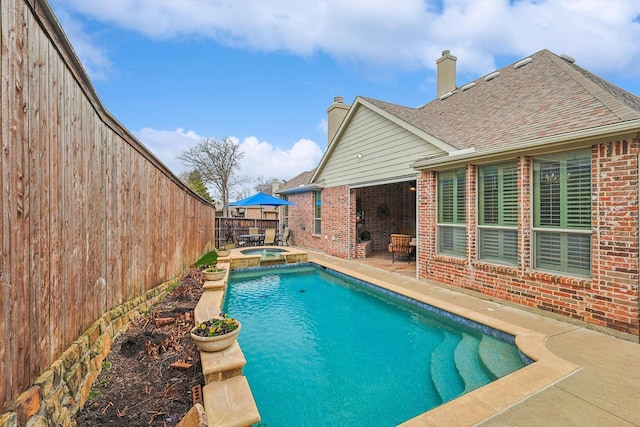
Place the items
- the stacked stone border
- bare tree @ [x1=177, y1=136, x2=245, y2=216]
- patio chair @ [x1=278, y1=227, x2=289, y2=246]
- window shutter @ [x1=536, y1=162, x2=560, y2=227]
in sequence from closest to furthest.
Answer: the stacked stone border → window shutter @ [x1=536, y1=162, x2=560, y2=227] → patio chair @ [x1=278, y1=227, x2=289, y2=246] → bare tree @ [x1=177, y1=136, x2=245, y2=216]

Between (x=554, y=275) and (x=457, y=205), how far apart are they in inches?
94.0

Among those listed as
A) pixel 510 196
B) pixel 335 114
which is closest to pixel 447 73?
pixel 335 114

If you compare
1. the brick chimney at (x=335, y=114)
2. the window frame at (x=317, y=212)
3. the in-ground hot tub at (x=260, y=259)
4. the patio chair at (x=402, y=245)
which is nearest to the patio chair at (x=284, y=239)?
the window frame at (x=317, y=212)

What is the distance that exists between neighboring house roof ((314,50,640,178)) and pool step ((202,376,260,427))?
5660mm

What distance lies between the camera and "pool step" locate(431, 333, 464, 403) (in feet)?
11.3

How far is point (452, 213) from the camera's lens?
23.6 feet

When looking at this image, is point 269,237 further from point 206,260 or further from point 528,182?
point 528,182

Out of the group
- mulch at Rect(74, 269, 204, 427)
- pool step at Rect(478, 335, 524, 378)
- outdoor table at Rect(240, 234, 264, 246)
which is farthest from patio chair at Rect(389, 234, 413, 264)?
outdoor table at Rect(240, 234, 264, 246)

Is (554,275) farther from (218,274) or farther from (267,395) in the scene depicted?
(218,274)

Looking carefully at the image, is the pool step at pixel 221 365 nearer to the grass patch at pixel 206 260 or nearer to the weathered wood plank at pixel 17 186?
the weathered wood plank at pixel 17 186

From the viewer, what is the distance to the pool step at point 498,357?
12.1 ft

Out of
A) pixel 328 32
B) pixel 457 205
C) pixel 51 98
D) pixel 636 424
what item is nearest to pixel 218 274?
pixel 51 98

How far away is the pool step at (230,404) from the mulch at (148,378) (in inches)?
10.4

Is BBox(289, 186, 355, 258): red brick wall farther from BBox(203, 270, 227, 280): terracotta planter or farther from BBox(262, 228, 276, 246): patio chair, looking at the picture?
BBox(203, 270, 227, 280): terracotta planter
